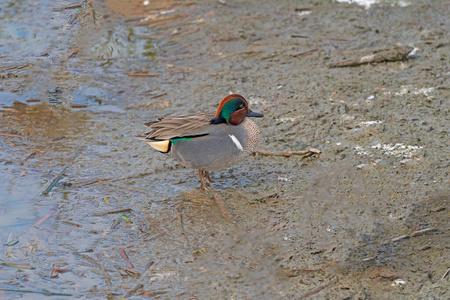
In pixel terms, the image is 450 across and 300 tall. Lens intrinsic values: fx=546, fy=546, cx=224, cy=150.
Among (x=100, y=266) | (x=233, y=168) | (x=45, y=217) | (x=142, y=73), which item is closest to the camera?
(x=100, y=266)

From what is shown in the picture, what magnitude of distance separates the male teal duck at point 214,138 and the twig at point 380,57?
2311 mm

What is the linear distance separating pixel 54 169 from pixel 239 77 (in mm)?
2601

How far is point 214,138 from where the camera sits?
4.71 meters

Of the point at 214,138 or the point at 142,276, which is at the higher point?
the point at 214,138

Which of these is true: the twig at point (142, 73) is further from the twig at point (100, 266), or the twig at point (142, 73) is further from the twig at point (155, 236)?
the twig at point (100, 266)

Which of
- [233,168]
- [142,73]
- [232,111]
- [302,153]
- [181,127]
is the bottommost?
[233,168]

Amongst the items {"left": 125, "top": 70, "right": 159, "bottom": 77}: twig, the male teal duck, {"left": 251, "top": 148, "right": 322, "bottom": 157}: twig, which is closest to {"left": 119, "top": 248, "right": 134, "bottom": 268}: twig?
the male teal duck

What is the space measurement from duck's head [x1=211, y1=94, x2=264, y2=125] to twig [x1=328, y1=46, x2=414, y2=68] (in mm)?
2351

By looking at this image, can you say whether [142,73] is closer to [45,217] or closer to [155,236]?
[45,217]

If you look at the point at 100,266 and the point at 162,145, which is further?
the point at 162,145

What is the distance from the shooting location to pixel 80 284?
3.77 meters

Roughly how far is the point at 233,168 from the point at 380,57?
8.39 feet

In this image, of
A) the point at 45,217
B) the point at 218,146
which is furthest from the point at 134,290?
the point at 218,146

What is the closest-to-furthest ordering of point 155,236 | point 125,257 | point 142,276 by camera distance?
point 142,276
point 125,257
point 155,236
